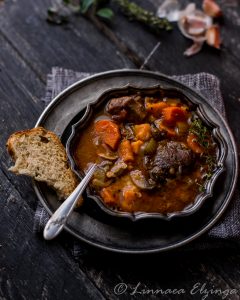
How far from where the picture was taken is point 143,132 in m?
3.21

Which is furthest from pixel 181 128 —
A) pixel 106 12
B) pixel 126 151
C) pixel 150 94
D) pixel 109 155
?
pixel 106 12

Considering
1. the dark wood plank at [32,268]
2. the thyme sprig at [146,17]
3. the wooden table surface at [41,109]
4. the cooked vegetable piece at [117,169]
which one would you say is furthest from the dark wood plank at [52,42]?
the dark wood plank at [32,268]

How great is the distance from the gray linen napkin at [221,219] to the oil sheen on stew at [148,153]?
13.2 inches

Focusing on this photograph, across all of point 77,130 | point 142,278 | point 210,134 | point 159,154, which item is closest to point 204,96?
point 210,134

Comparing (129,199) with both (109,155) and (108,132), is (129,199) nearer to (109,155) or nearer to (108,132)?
(109,155)

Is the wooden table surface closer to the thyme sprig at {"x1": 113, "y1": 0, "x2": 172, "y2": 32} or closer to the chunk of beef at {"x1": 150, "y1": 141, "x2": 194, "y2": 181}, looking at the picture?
the thyme sprig at {"x1": 113, "y1": 0, "x2": 172, "y2": 32}

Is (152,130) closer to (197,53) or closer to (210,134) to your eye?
(210,134)

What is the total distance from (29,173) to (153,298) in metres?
1.13

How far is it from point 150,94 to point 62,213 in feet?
3.57

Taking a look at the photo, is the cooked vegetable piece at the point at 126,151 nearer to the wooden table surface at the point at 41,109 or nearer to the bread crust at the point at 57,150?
the bread crust at the point at 57,150

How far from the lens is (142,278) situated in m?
3.15

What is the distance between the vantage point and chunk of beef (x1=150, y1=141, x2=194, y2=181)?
10.1ft

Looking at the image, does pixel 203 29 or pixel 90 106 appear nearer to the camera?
pixel 90 106

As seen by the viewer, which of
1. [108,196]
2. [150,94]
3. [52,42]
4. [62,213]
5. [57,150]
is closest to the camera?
[62,213]
